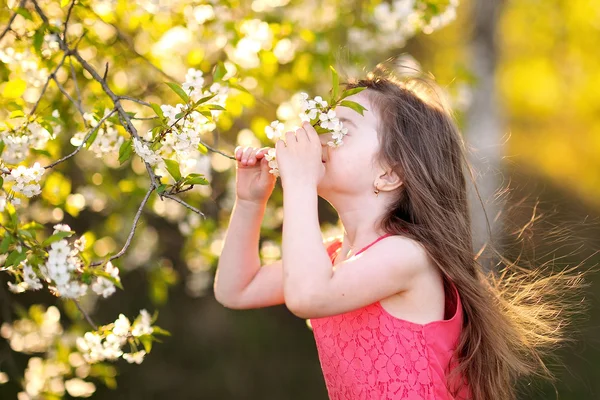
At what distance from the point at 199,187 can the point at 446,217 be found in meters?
1.17

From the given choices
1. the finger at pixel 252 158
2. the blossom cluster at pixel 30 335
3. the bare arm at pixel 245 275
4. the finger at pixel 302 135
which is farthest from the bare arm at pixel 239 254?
the blossom cluster at pixel 30 335

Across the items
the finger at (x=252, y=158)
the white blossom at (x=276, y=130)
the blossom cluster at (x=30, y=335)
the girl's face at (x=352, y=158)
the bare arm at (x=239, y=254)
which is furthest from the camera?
the blossom cluster at (x=30, y=335)

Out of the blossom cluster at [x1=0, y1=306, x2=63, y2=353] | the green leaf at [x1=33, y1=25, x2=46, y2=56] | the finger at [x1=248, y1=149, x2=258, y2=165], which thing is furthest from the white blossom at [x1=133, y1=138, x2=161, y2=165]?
the blossom cluster at [x1=0, y1=306, x2=63, y2=353]

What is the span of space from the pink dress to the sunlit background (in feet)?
1.22

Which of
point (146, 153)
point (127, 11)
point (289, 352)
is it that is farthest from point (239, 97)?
point (289, 352)

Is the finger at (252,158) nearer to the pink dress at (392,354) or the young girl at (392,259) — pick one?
the young girl at (392,259)

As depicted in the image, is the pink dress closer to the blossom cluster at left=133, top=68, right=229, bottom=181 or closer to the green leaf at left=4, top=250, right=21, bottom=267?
the blossom cluster at left=133, top=68, right=229, bottom=181

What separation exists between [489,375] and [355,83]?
2.95 feet

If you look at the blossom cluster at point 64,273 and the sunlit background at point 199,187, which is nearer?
the blossom cluster at point 64,273

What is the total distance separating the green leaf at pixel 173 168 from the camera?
5.35 feet

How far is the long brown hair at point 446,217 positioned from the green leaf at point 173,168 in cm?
61

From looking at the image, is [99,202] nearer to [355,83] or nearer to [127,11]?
[127,11]

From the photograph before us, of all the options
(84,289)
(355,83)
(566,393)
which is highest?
(355,83)

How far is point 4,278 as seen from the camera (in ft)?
11.5
